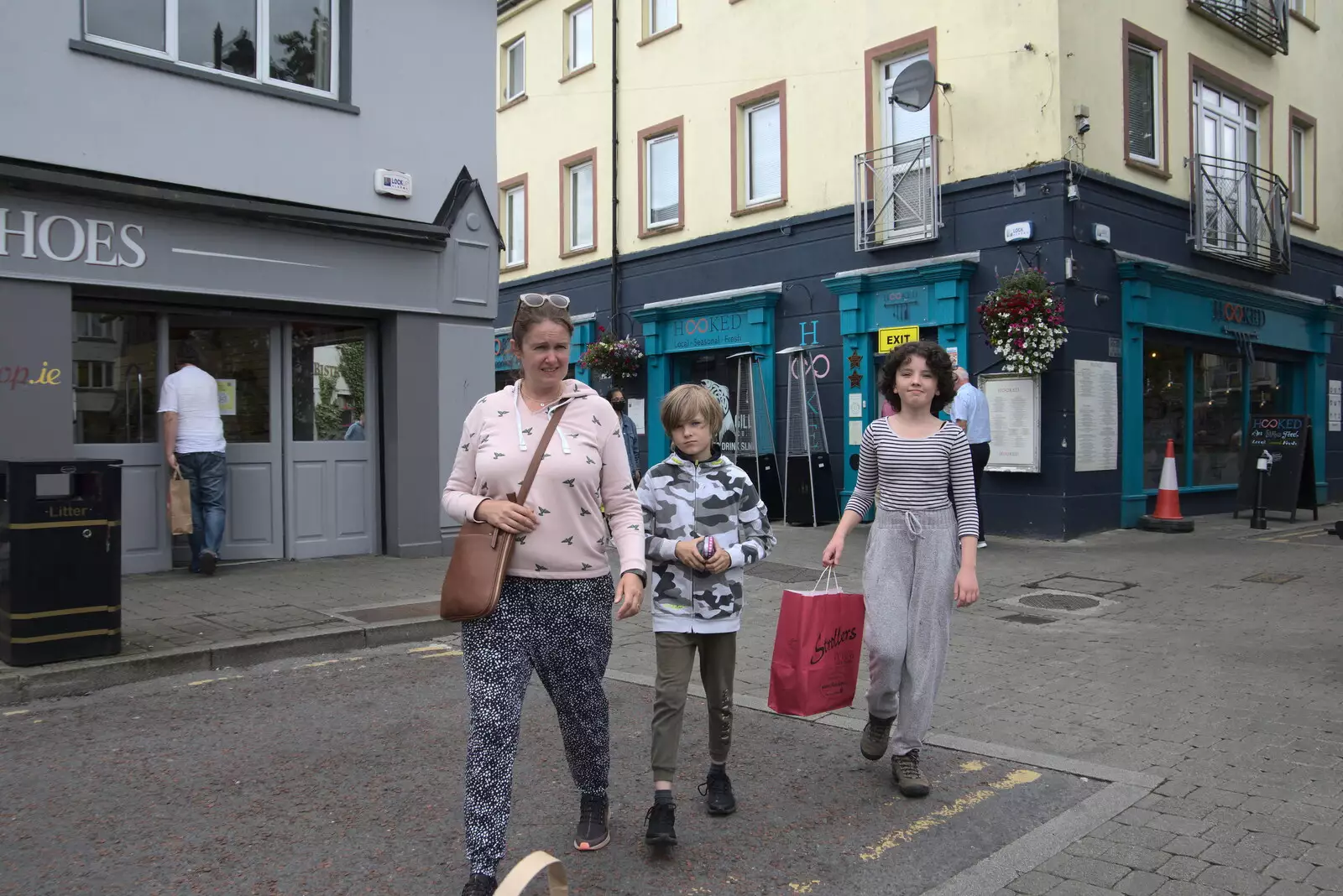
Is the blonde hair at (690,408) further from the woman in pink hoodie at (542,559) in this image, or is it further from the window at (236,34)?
the window at (236,34)

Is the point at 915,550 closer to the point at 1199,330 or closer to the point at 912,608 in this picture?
the point at 912,608

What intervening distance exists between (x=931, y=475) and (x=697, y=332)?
13.2 metres

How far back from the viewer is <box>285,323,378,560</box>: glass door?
1023 centimetres

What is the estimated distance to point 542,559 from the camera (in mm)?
3301

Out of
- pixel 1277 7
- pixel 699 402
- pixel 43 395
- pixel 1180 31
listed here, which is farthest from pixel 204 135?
pixel 1277 7

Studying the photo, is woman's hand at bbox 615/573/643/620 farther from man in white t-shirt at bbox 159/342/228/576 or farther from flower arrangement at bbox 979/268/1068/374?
flower arrangement at bbox 979/268/1068/374

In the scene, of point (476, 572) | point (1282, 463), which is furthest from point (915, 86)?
point (476, 572)

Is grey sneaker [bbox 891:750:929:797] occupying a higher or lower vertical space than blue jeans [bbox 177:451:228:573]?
lower

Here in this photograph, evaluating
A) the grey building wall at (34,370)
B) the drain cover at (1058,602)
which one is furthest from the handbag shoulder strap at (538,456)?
the grey building wall at (34,370)

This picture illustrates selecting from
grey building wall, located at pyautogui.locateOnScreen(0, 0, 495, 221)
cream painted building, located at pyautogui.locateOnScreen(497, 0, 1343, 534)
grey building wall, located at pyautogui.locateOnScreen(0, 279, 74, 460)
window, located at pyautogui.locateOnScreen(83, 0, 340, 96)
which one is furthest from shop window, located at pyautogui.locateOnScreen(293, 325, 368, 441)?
cream painted building, located at pyautogui.locateOnScreen(497, 0, 1343, 534)

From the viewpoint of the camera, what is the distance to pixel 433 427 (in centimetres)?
1073

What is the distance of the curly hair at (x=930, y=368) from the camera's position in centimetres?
430

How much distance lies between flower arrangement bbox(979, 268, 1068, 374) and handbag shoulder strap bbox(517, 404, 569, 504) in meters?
9.72

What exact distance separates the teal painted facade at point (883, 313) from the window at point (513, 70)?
392 inches
